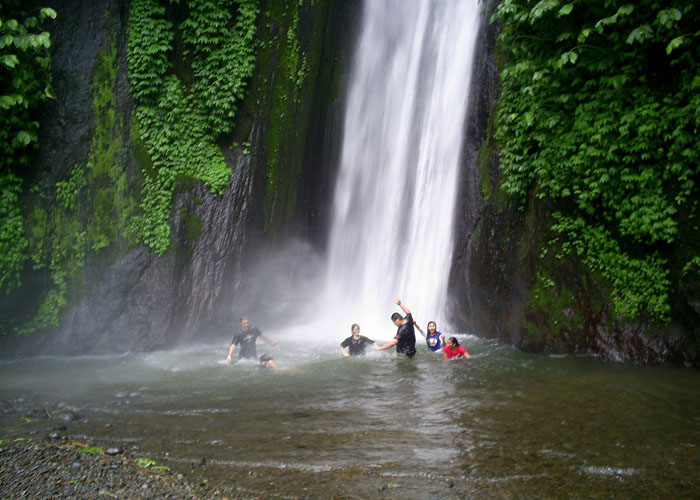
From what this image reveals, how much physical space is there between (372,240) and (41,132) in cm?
803

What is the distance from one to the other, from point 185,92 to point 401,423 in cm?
930

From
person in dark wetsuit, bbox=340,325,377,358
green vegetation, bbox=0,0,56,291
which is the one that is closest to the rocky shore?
person in dark wetsuit, bbox=340,325,377,358

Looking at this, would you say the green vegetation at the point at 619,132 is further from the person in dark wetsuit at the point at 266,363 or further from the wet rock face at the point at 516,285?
the person in dark wetsuit at the point at 266,363

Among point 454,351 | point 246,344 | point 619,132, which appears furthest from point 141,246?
point 619,132

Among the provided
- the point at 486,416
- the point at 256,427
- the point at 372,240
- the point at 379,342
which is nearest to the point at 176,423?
the point at 256,427

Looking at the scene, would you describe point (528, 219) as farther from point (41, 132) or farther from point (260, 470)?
point (41, 132)

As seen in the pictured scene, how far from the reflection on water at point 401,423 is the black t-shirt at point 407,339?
0.24 meters

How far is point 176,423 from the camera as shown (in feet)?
20.2

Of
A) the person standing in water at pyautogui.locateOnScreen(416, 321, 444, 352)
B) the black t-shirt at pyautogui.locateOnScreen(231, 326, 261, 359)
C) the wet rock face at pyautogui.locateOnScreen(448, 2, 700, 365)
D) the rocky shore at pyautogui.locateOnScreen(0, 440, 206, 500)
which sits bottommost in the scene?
the rocky shore at pyautogui.locateOnScreen(0, 440, 206, 500)

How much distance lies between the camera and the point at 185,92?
1221 cm

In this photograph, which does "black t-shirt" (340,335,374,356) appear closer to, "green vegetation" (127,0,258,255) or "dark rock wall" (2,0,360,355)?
"dark rock wall" (2,0,360,355)

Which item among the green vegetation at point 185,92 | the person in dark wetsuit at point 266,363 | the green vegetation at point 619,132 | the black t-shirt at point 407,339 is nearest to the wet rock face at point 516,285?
the green vegetation at point 619,132

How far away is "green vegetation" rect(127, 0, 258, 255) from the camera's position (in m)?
11.8

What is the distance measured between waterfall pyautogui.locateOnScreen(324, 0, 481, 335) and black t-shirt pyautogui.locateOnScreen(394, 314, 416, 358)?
2.50 meters
